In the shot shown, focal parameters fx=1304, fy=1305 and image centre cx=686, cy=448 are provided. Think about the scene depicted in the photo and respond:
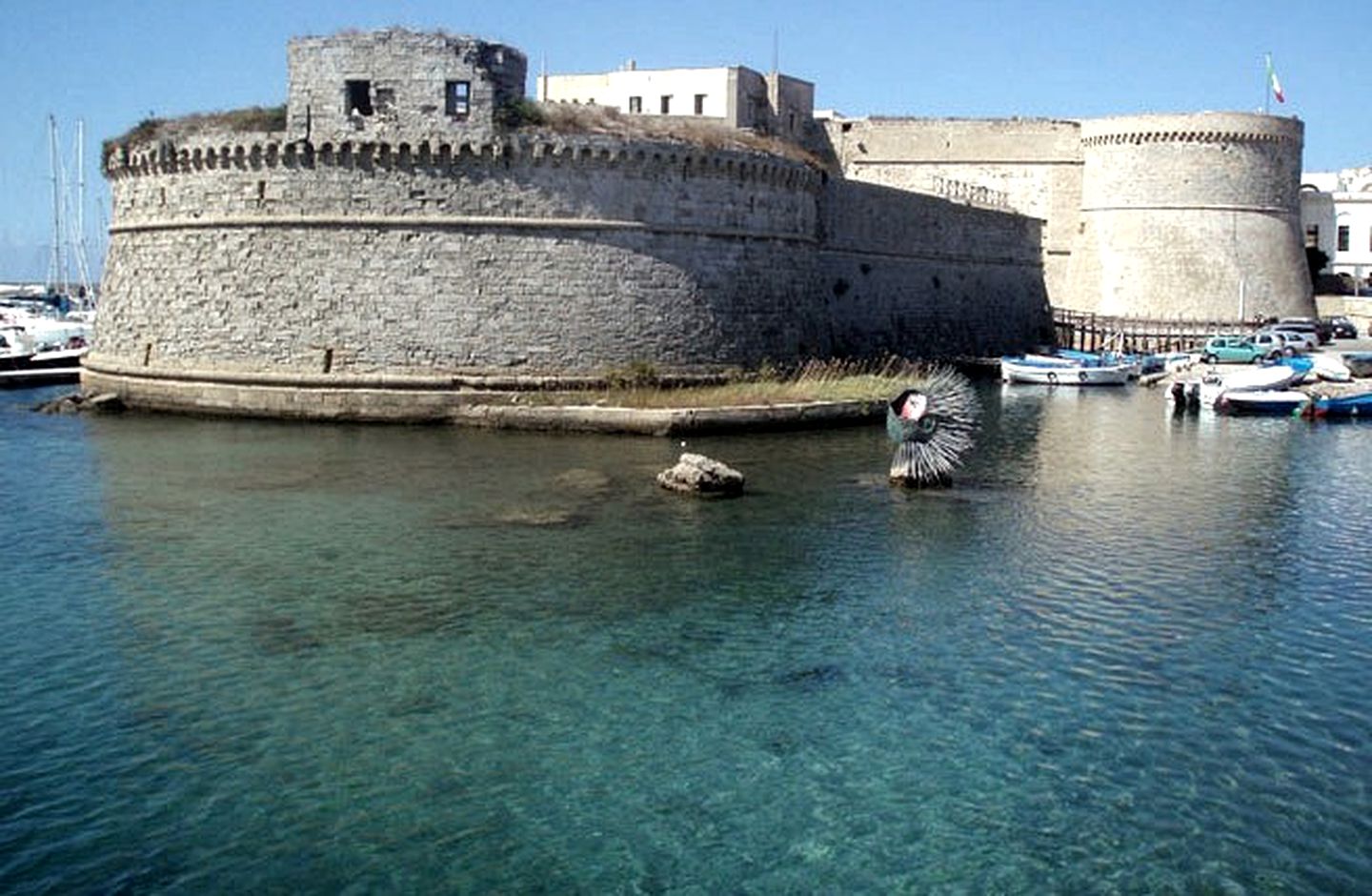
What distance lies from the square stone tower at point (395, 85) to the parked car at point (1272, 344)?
18.6 metres

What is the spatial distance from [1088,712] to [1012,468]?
9.00 metres

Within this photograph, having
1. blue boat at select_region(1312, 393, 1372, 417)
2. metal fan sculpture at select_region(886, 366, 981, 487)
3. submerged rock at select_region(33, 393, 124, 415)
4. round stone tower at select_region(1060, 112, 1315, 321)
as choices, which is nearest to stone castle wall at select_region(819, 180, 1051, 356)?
round stone tower at select_region(1060, 112, 1315, 321)

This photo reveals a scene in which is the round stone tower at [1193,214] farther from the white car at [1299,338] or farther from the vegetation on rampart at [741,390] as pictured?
the vegetation on rampart at [741,390]

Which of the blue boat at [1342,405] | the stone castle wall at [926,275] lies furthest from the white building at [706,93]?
the blue boat at [1342,405]

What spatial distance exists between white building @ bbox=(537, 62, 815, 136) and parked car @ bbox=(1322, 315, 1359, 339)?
16138 mm

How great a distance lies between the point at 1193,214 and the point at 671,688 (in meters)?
32.0

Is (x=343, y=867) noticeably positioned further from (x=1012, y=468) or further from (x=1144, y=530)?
(x=1012, y=468)

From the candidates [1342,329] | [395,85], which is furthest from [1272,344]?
[395,85]

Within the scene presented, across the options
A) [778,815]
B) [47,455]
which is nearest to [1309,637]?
[778,815]

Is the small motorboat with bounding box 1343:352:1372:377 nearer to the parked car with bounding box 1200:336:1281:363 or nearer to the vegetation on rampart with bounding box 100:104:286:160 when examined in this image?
the parked car with bounding box 1200:336:1281:363

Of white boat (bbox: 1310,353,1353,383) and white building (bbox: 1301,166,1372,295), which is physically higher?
white building (bbox: 1301,166,1372,295)

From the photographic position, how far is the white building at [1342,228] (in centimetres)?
4716

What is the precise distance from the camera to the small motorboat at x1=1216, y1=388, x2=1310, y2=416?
22.9m

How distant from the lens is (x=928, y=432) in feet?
47.8
